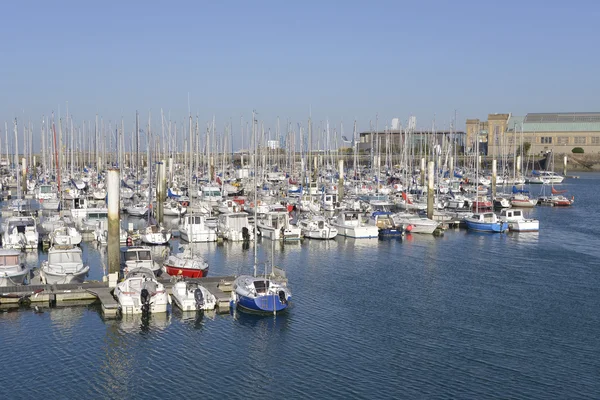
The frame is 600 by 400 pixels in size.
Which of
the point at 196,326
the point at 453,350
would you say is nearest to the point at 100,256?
the point at 196,326

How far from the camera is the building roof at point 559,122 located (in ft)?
558

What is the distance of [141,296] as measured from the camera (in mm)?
29766

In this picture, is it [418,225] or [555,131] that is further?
[555,131]

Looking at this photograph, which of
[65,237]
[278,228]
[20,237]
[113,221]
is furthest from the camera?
[278,228]

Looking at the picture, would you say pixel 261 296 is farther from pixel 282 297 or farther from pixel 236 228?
pixel 236 228

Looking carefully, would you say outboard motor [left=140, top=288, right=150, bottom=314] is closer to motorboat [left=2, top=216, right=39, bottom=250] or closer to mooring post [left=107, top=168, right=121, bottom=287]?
mooring post [left=107, top=168, right=121, bottom=287]

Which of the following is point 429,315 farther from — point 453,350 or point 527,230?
point 527,230

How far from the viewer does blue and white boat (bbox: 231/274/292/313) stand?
99.7 feet

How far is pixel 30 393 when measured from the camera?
74.0 feet

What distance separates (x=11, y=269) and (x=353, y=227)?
2568cm

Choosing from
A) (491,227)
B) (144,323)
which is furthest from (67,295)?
(491,227)

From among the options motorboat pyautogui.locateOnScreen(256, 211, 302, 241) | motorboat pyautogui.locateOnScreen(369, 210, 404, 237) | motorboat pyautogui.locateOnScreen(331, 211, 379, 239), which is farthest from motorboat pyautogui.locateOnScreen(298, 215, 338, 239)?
motorboat pyautogui.locateOnScreen(369, 210, 404, 237)

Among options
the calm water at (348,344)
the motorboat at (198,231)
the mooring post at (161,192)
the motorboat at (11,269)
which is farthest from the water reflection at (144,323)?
the mooring post at (161,192)

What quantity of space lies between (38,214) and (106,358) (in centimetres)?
4005
